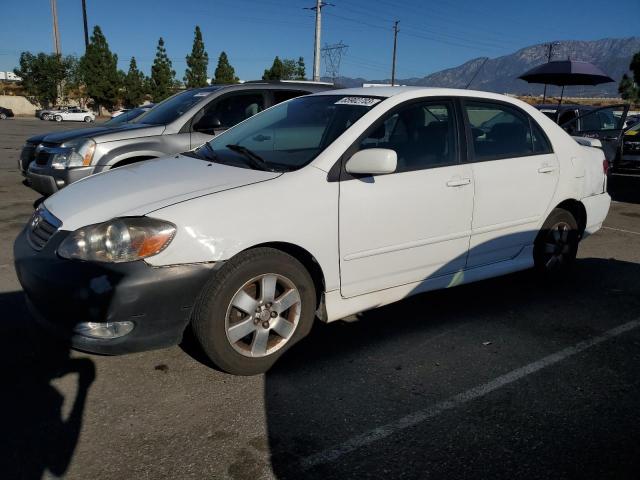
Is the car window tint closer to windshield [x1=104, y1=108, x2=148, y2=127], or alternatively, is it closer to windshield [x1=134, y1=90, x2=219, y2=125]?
windshield [x1=134, y1=90, x2=219, y2=125]

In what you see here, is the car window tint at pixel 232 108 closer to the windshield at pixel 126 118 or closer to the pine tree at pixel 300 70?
the windshield at pixel 126 118

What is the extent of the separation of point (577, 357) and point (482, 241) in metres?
1.00

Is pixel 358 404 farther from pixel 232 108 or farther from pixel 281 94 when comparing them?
pixel 281 94

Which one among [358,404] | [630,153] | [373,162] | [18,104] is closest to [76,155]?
[373,162]

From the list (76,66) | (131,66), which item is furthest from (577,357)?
(76,66)

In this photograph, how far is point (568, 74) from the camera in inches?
446

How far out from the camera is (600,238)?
6340mm

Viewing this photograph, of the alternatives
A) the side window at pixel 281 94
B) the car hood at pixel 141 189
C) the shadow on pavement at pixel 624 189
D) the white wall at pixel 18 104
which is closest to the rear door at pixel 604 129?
the shadow on pavement at pixel 624 189

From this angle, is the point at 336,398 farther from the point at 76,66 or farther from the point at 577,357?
the point at 76,66

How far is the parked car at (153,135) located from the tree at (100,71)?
51.2 meters

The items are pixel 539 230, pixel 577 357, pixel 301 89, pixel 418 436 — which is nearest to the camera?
pixel 418 436

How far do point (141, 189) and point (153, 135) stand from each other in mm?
3290

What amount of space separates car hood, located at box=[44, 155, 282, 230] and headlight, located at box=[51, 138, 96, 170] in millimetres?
2622

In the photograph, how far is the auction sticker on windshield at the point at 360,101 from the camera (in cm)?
342
